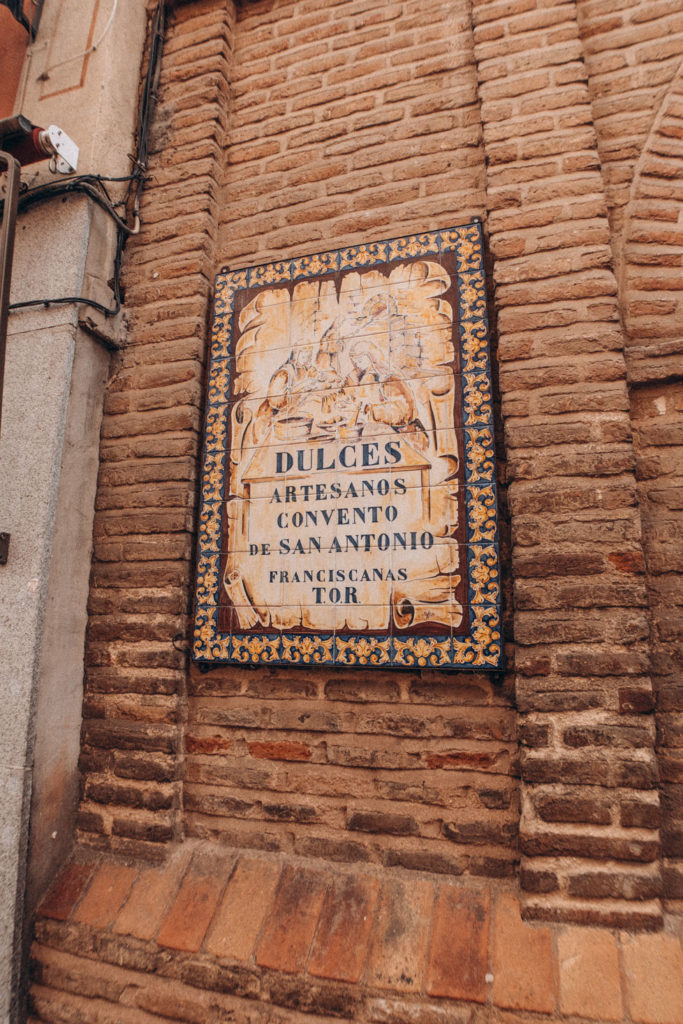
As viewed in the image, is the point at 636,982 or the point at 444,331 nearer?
the point at 636,982

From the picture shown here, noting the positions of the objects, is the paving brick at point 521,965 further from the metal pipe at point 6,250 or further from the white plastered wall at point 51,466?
the metal pipe at point 6,250

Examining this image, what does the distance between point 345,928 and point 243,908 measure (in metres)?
0.37

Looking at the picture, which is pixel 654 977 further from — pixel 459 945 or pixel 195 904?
pixel 195 904

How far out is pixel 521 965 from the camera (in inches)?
66.4

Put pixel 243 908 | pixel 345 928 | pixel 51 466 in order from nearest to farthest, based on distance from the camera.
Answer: pixel 345 928
pixel 243 908
pixel 51 466

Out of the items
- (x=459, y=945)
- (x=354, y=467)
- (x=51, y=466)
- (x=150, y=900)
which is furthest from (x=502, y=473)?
(x=150, y=900)

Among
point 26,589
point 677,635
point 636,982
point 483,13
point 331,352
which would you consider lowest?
point 636,982

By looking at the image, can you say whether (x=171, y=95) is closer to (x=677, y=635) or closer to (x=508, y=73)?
(x=508, y=73)

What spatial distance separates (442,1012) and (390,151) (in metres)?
3.21

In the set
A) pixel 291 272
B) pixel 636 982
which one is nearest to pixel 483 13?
pixel 291 272

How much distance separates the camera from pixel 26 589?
7.60 feet

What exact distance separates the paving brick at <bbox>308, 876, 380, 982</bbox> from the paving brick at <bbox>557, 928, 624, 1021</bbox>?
58cm

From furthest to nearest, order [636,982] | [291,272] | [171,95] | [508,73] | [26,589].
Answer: [171,95] < [291,272] < [508,73] < [26,589] < [636,982]

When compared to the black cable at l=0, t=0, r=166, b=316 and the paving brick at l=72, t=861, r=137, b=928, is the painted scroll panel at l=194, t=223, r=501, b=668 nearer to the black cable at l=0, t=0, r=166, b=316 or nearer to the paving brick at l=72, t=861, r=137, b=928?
the black cable at l=0, t=0, r=166, b=316
